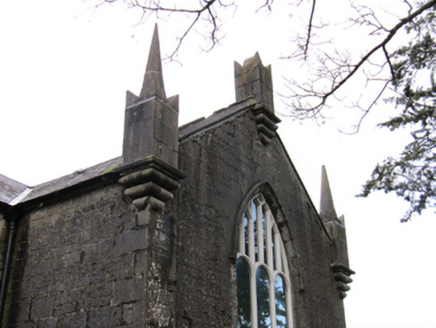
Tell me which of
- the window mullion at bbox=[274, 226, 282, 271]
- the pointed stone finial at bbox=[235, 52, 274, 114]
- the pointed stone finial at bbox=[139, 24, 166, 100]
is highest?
the pointed stone finial at bbox=[235, 52, 274, 114]

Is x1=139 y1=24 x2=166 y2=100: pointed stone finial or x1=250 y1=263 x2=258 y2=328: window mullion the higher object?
x1=139 y1=24 x2=166 y2=100: pointed stone finial

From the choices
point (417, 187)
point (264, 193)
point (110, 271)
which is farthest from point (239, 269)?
point (417, 187)

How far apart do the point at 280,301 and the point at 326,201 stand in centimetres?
477

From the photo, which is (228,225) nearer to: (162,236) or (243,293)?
(243,293)

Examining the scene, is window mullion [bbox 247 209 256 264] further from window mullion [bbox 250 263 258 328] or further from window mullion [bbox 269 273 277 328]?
window mullion [bbox 269 273 277 328]

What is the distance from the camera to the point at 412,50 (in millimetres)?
8523

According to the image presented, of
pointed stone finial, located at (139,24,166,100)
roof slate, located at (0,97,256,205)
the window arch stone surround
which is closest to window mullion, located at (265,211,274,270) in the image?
the window arch stone surround

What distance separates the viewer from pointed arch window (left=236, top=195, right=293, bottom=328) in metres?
10.7

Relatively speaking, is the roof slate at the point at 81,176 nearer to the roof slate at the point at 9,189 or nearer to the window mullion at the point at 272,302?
the roof slate at the point at 9,189

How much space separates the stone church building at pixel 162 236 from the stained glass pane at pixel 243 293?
0.03 m

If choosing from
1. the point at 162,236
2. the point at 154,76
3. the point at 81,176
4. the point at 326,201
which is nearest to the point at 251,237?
the point at 162,236

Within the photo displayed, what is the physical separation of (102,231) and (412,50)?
19.6ft

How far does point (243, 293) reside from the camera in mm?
10695

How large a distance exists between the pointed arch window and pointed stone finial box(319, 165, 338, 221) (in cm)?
338
